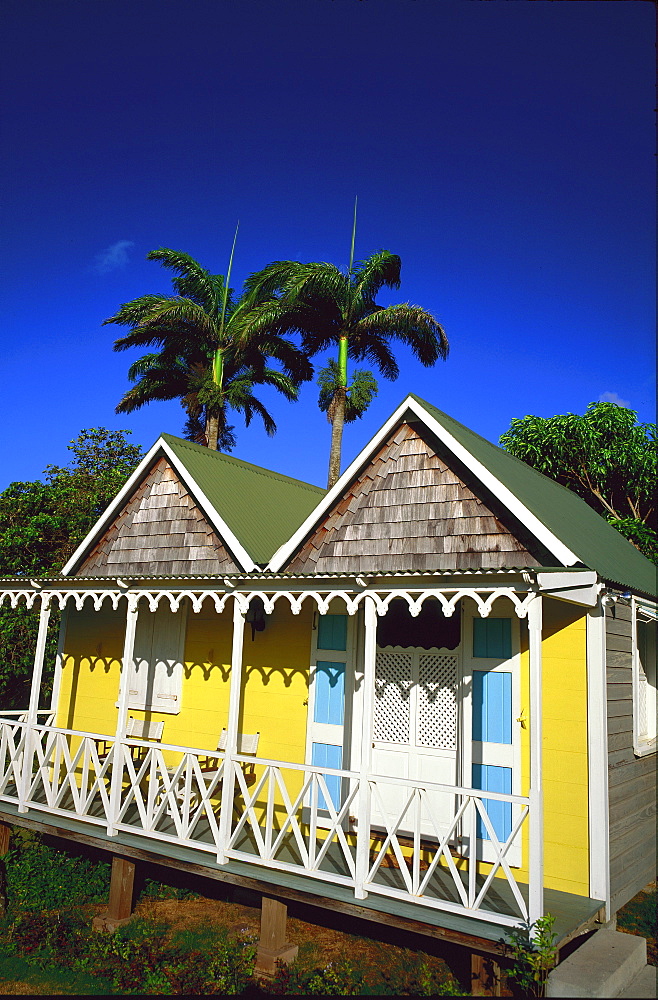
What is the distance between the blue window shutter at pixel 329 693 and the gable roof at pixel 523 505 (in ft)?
5.10

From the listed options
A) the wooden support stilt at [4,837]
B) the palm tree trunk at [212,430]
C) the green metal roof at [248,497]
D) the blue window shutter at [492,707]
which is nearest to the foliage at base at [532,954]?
the blue window shutter at [492,707]

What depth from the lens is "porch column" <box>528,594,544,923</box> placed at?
6320mm

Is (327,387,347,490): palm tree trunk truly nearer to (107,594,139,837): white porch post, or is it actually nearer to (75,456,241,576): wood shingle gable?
(75,456,241,576): wood shingle gable

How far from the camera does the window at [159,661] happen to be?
37.8 ft

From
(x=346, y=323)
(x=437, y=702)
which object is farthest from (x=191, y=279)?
(x=437, y=702)

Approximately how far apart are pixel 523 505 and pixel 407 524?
→ 1.56 m

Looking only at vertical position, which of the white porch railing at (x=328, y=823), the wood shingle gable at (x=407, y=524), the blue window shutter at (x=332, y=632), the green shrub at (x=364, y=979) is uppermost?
the wood shingle gable at (x=407, y=524)

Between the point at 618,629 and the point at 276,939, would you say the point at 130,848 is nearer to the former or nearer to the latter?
the point at 276,939

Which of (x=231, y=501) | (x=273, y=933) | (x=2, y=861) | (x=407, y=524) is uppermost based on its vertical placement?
(x=231, y=501)

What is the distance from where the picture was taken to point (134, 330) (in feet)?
87.3

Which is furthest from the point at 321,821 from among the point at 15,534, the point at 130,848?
the point at 15,534

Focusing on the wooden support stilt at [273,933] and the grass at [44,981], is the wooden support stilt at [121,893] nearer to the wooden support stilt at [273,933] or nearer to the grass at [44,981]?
the grass at [44,981]

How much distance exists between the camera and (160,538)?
462 inches

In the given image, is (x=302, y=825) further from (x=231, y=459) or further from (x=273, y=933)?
(x=231, y=459)
